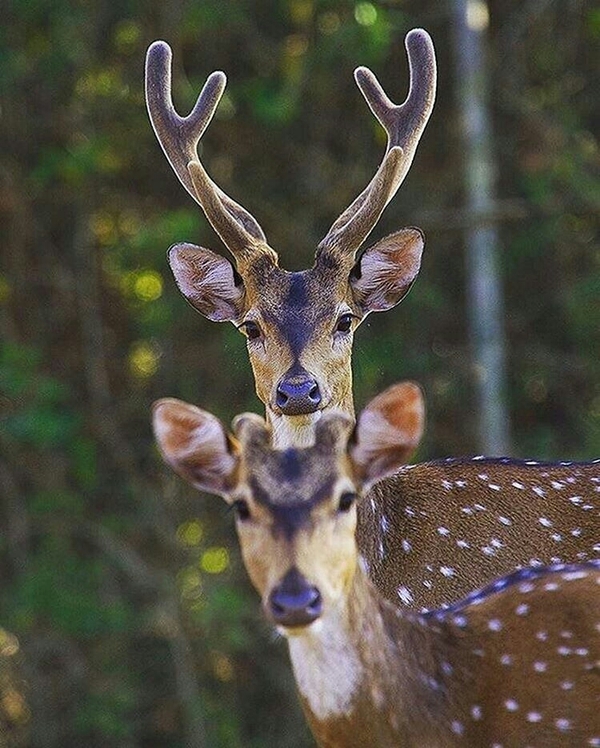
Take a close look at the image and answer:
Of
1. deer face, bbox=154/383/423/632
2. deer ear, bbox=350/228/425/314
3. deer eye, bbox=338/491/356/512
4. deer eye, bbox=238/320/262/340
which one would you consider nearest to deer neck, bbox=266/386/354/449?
deer eye, bbox=238/320/262/340

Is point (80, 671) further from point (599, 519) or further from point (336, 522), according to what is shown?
point (336, 522)

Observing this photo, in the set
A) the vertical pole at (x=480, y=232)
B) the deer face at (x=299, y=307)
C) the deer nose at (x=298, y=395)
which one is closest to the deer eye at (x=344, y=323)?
the deer face at (x=299, y=307)

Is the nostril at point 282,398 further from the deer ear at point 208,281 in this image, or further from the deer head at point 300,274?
the deer ear at point 208,281

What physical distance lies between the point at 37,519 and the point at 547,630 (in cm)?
861

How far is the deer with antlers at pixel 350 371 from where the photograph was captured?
574cm

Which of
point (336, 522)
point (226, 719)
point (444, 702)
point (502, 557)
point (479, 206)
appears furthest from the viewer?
point (226, 719)

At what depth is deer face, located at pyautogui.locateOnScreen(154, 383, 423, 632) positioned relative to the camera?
→ 388 centimetres

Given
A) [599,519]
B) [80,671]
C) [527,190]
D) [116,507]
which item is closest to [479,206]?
[527,190]

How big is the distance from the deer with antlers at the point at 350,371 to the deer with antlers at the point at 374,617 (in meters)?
1.15

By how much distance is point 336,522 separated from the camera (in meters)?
3.96

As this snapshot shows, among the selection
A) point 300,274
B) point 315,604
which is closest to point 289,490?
point 315,604

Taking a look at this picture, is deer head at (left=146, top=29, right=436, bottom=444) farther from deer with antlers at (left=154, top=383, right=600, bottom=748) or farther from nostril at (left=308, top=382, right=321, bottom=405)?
deer with antlers at (left=154, top=383, right=600, bottom=748)

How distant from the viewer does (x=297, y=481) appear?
3971 mm

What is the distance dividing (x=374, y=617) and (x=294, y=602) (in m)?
0.50
